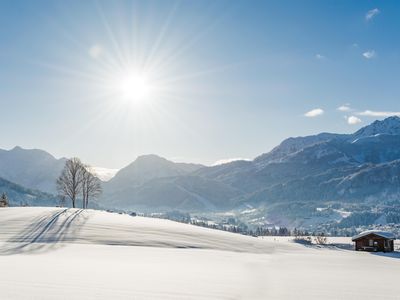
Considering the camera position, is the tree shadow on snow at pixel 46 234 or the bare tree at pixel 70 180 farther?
the bare tree at pixel 70 180

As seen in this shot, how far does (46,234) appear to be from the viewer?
5700cm

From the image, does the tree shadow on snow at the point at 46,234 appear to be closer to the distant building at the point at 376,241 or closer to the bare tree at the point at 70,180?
the bare tree at the point at 70,180

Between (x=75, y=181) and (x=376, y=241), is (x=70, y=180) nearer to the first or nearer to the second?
(x=75, y=181)

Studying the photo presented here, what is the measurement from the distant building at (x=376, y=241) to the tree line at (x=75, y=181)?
7103 cm

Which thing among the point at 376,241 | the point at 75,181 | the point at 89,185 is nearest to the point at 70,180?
the point at 75,181

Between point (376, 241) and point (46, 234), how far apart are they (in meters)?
75.7

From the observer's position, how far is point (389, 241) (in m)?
98.2

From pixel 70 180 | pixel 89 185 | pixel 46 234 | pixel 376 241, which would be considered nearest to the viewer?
pixel 46 234

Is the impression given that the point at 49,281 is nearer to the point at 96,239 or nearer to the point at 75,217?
the point at 96,239

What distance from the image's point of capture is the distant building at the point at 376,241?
97250 mm

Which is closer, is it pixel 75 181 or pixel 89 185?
pixel 75 181

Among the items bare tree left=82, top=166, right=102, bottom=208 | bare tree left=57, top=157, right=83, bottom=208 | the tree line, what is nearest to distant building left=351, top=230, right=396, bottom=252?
the tree line

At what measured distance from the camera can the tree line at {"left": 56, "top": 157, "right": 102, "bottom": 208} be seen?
360ft

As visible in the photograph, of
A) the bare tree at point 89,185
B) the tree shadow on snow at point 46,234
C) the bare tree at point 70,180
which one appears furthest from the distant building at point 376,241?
the bare tree at point 70,180
